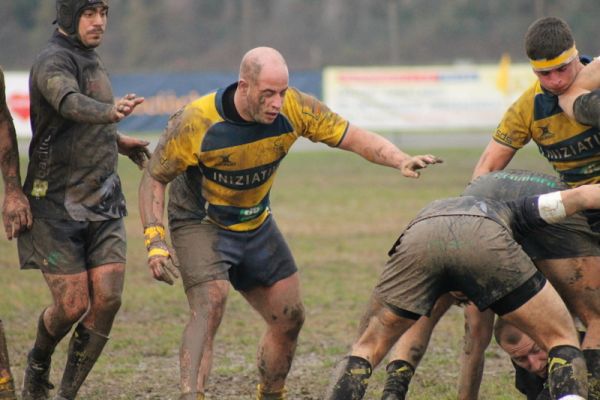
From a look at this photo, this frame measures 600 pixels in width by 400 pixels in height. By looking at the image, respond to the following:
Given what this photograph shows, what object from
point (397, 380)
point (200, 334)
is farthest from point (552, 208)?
point (200, 334)

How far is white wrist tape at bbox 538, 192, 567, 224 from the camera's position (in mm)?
5367

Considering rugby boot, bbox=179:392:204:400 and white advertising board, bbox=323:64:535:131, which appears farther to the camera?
white advertising board, bbox=323:64:535:131

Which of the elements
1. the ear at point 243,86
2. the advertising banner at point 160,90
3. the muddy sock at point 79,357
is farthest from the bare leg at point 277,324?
the advertising banner at point 160,90

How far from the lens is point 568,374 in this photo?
5.07 m

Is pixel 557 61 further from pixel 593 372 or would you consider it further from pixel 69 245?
pixel 69 245

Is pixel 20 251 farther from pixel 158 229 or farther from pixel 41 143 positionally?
pixel 158 229

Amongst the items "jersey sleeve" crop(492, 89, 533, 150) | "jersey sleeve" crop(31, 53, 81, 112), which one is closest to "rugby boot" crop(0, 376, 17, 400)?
"jersey sleeve" crop(31, 53, 81, 112)

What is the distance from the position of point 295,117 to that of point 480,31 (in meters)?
42.0

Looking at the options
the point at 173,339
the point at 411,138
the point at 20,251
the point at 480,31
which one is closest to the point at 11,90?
the point at 411,138

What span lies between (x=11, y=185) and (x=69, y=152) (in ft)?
1.34

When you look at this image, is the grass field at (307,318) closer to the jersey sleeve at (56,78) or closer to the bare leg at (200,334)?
the bare leg at (200,334)

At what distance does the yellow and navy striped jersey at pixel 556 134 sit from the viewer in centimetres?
614

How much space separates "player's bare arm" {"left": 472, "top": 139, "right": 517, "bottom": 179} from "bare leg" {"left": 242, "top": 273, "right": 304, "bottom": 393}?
52.5 inches

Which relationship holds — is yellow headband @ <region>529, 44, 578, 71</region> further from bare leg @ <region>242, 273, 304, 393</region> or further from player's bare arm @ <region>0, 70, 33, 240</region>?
player's bare arm @ <region>0, 70, 33, 240</region>
